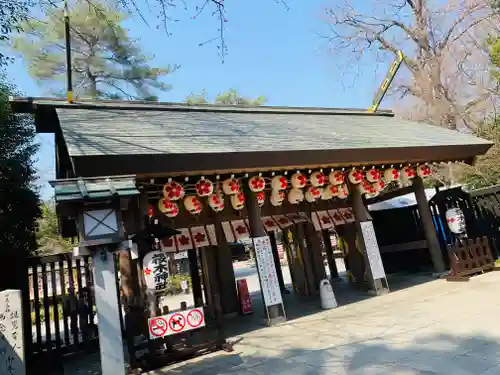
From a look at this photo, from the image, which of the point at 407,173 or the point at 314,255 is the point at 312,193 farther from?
the point at 314,255

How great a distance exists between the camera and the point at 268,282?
8.13m

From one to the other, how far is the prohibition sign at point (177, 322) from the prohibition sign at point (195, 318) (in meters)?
0.11

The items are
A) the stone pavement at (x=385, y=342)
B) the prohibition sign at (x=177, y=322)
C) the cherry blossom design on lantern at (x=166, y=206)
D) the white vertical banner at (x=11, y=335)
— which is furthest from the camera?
the cherry blossom design on lantern at (x=166, y=206)

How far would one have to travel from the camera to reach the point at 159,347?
20.5ft

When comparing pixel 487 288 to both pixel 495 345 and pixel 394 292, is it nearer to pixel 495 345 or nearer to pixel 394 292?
pixel 394 292

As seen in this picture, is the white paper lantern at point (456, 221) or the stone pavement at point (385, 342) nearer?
the stone pavement at point (385, 342)

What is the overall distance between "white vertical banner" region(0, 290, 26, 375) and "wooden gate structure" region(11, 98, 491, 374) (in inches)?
77.0

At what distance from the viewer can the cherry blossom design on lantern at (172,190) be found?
23.7 feet

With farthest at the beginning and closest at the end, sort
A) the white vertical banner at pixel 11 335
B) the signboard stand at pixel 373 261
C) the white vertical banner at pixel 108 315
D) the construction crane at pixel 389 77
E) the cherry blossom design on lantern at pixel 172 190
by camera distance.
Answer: the construction crane at pixel 389 77 → the signboard stand at pixel 373 261 → the cherry blossom design on lantern at pixel 172 190 → the white vertical banner at pixel 108 315 → the white vertical banner at pixel 11 335

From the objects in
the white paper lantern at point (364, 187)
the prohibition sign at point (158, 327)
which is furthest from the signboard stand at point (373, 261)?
the prohibition sign at point (158, 327)

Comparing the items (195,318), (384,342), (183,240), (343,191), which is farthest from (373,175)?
(195,318)

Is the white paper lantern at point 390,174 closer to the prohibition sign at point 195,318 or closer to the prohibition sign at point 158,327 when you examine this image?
the prohibition sign at point 195,318

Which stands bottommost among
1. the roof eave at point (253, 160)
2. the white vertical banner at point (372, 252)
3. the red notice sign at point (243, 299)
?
the red notice sign at point (243, 299)

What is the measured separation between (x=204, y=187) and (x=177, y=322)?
2834 mm
